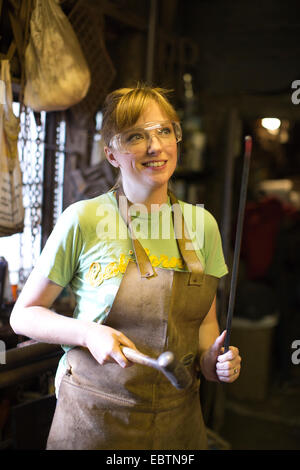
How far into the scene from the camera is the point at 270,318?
4.46m

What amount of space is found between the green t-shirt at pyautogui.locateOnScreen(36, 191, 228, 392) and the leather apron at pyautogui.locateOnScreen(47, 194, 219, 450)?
4cm

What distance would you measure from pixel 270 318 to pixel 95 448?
3192 mm

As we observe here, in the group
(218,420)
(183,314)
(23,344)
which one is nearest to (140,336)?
(183,314)

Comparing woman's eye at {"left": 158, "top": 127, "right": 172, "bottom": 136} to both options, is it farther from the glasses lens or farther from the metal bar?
the metal bar

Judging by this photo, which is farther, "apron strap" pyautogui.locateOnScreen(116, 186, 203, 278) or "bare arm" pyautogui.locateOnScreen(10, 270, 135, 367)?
"apron strap" pyautogui.locateOnScreen(116, 186, 203, 278)

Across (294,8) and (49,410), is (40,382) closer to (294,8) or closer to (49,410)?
(49,410)

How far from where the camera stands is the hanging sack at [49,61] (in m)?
2.13

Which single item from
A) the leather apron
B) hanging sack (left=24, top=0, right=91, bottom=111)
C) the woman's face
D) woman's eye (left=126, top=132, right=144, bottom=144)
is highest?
hanging sack (left=24, top=0, right=91, bottom=111)

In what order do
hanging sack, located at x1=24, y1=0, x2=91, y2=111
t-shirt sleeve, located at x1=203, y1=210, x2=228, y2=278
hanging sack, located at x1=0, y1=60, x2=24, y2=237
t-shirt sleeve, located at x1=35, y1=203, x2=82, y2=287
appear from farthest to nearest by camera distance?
hanging sack, located at x1=24, y1=0, x2=91, y2=111 → hanging sack, located at x1=0, y1=60, x2=24, y2=237 → t-shirt sleeve, located at x1=203, y1=210, x2=228, y2=278 → t-shirt sleeve, located at x1=35, y1=203, x2=82, y2=287

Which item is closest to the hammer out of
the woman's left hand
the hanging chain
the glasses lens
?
the woman's left hand

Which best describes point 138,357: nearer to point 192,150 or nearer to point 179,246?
point 179,246

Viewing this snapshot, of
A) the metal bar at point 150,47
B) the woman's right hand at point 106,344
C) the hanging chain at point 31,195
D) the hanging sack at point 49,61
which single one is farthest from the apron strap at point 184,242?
the metal bar at point 150,47

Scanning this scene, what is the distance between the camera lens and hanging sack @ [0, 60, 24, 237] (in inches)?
78.6

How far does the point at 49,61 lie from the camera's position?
2141 mm
